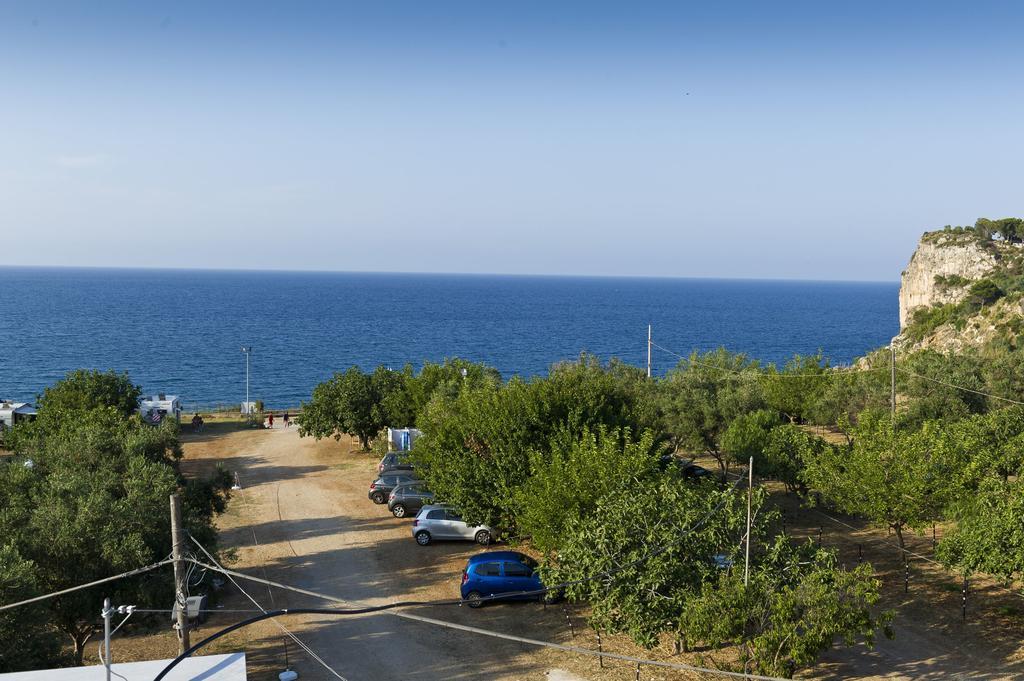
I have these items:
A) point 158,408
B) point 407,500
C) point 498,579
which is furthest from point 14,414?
point 498,579

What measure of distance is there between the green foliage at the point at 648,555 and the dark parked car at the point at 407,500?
12.6 m

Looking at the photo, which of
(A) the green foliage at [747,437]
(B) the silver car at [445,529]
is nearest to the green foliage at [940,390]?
(A) the green foliage at [747,437]

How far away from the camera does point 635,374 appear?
45.3 metres

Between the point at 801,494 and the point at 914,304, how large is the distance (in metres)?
74.7

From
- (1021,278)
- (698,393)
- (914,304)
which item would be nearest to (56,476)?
(698,393)

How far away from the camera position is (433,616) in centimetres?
2133

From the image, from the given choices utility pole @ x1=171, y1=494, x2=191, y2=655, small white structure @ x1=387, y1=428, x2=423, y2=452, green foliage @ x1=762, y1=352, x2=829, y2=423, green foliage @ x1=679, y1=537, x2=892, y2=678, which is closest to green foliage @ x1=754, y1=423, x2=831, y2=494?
green foliage @ x1=679, y1=537, x2=892, y2=678

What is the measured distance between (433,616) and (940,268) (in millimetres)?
88615

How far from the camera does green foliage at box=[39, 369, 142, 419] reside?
38.7 m

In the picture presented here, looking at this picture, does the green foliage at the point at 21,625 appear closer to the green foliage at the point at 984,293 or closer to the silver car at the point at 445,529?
the silver car at the point at 445,529

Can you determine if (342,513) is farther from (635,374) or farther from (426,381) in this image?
(635,374)

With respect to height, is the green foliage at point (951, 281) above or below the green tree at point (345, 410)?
above

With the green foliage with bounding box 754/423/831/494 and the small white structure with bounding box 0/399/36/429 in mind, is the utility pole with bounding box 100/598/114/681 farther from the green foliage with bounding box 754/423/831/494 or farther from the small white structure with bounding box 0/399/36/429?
the small white structure with bounding box 0/399/36/429

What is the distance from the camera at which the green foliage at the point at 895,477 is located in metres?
22.5
